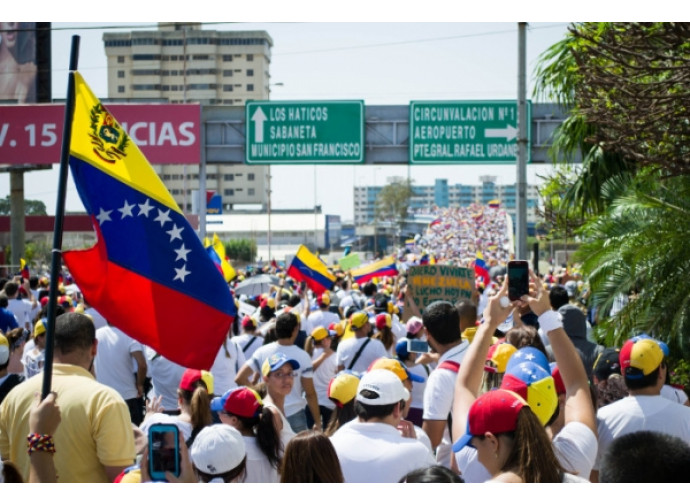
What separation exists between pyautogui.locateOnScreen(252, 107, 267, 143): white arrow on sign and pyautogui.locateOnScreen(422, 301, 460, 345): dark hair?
56.5ft

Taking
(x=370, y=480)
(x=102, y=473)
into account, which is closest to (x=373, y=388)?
(x=370, y=480)

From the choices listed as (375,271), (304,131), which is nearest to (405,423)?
(375,271)

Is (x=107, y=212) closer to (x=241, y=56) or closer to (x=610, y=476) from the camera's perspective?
(x=610, y=476)

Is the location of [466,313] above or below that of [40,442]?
above

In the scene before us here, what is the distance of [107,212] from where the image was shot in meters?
5.19

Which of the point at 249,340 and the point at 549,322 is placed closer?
the point at 549,322

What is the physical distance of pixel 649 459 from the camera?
3.22 metres

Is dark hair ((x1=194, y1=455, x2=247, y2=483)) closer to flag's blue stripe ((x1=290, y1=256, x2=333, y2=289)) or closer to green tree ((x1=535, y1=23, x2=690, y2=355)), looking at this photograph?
green tree ((x1=535, y1=23, x2=690, y2=355))

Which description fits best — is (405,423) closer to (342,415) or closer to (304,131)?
(342,415)

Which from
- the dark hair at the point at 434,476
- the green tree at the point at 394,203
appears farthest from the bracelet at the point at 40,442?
the green tree at the point at 394,203

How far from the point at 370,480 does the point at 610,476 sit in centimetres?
150

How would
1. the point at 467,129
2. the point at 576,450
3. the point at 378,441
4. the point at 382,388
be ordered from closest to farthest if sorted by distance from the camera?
the point at 576,450 < the point at 378,441 < the point at 382,388 < the point at 467,129

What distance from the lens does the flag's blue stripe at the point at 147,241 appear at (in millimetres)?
5152

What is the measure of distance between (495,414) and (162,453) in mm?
1288
